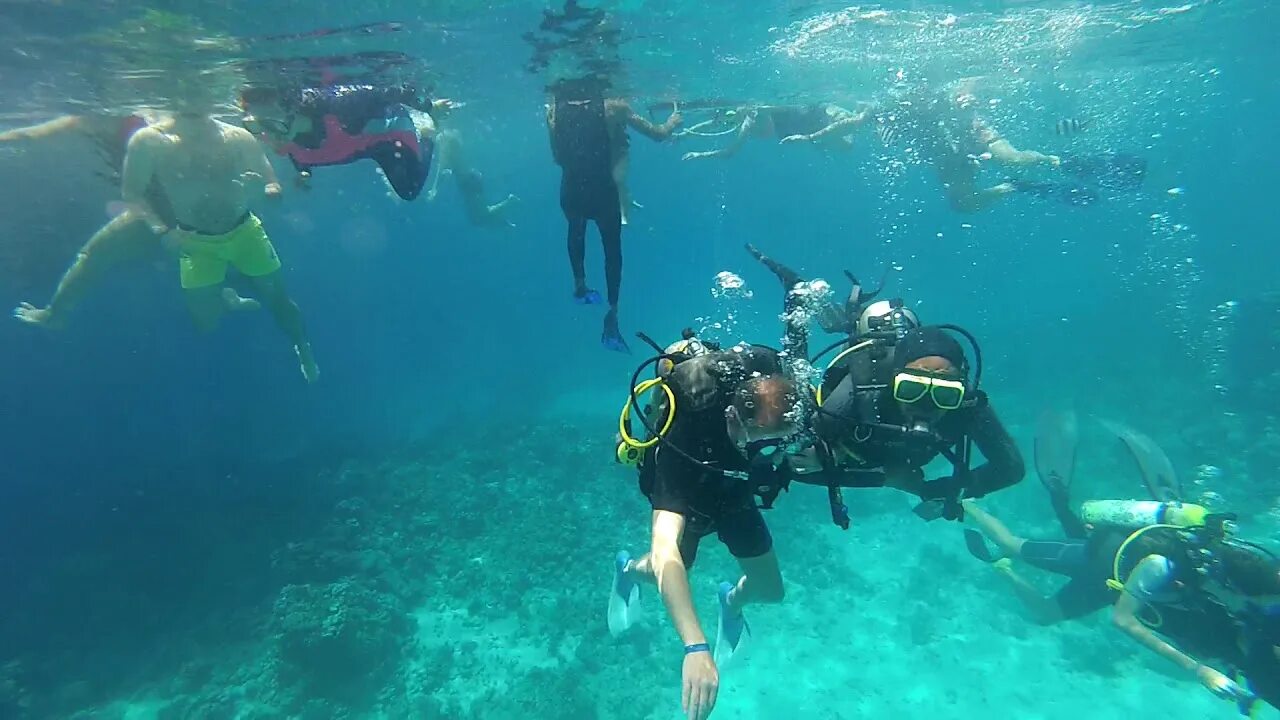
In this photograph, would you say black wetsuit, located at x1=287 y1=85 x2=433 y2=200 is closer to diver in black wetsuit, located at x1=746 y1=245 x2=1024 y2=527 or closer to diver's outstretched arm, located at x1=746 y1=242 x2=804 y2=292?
diver's outstretched arm, located at x1=746 y1=242 x2=804 y2=292

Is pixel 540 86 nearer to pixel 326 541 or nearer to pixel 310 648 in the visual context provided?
pixel 326 541

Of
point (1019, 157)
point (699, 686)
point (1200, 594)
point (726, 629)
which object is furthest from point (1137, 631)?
point (1019, 157)

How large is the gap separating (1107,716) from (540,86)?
1870 centimetres

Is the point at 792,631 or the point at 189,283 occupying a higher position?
the point at 189,283

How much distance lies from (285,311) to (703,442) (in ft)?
33.2

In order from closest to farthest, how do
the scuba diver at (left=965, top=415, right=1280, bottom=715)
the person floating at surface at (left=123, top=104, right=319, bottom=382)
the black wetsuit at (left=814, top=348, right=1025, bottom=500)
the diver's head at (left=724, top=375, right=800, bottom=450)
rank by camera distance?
the diver's head at (left=724, top=375, right=800, bottom=450) < the black wetsuit at (left=814, top=348, right=1025, bottom=500) < the scuba diver at (left=965, top=415, right=1280, bottom=715) < the person floating at surface at (left=123, top=104, right=319, bottom=382)

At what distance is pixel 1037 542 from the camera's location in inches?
378

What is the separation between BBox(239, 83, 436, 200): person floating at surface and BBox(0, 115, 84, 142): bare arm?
12.6 feet

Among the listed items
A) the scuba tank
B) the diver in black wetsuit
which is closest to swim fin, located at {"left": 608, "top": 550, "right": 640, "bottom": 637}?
the diver in black wetsuit

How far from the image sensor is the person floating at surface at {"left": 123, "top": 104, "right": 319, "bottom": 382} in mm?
8945

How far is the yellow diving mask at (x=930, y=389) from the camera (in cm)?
390

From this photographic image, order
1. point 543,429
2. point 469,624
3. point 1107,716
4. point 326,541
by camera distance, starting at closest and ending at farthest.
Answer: point 1107,716 → point 469,624 → point 326,541 → point 543,429

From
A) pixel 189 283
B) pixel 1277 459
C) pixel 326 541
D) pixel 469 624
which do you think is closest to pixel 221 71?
pixel 189 283

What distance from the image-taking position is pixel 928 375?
396 cm
